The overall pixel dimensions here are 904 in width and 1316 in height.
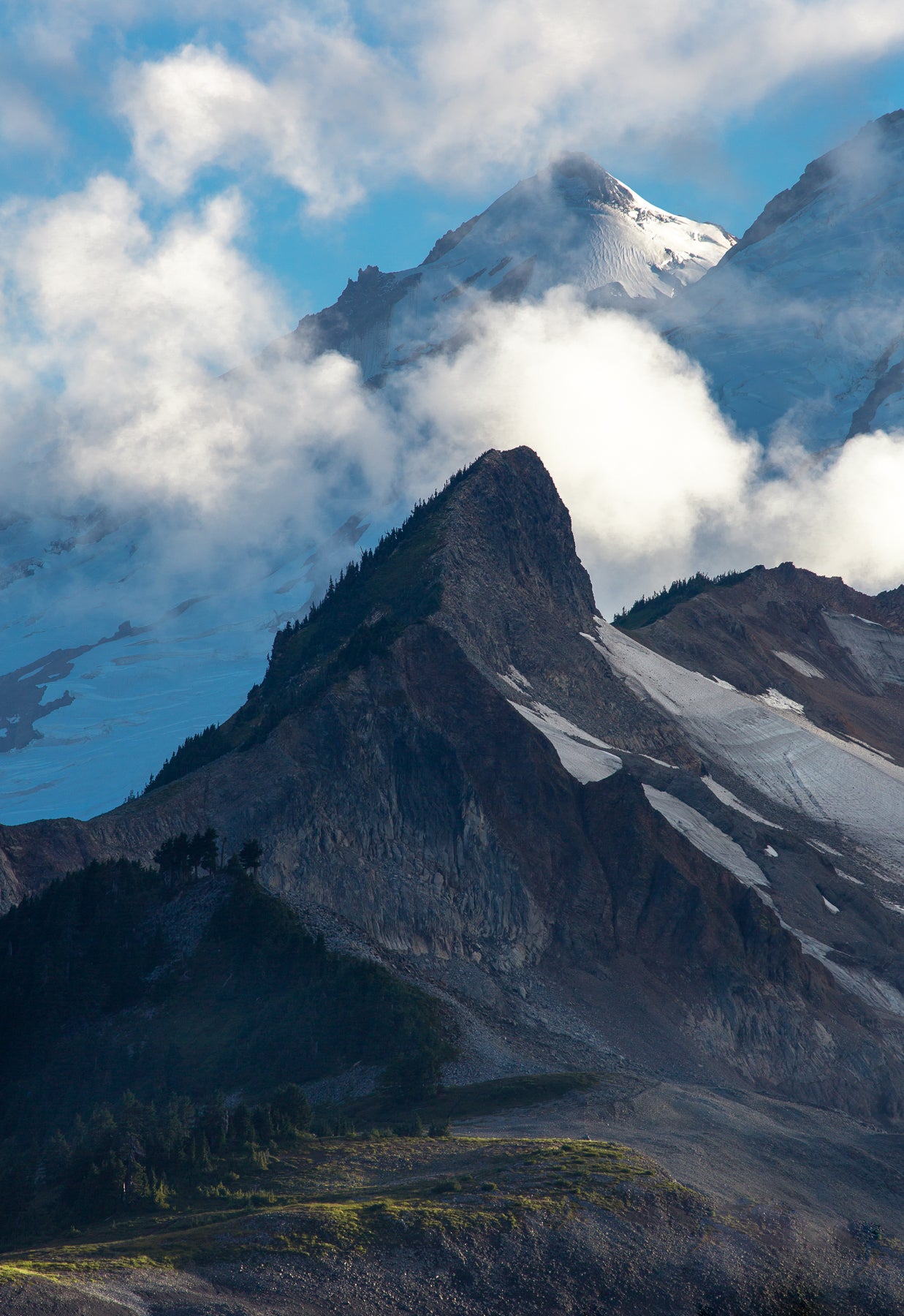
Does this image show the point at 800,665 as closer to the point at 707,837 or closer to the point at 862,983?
the point at 707,837

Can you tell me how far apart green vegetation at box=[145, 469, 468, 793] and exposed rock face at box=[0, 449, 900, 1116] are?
882 millimetres

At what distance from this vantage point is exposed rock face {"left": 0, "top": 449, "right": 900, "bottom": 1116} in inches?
3622

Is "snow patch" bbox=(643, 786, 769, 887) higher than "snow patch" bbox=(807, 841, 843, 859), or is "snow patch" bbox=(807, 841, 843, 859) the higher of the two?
"snow patch" bbox=(643, 786, 769, 887)

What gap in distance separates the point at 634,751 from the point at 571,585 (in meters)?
34.9

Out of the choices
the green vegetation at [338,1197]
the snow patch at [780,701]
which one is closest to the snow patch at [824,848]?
the snow patch at [780,701]

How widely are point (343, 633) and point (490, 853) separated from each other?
42375 mm

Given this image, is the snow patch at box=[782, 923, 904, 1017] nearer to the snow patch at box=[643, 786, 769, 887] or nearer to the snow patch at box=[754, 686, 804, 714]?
the snow patch at box=[643, 786, 769, 887]

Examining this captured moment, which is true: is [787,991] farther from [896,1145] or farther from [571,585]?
[571,585]

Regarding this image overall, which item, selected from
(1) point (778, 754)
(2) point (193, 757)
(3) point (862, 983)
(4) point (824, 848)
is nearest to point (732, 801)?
(4) point (824, 848)

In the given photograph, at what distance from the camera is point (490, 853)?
102000 mm

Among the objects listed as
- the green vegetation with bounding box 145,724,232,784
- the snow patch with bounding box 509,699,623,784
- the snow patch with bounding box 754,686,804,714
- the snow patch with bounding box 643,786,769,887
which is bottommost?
the snow patch with bounding box 643,786,769,887

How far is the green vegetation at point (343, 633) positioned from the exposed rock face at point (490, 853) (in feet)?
2.89

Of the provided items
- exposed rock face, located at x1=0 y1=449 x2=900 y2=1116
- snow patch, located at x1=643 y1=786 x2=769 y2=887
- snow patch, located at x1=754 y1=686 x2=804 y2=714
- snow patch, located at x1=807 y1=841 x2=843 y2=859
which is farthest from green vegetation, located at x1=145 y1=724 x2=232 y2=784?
snow patch, located at x1=754 y1=686 x2=804 y2=714

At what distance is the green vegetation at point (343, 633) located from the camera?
377 ft
